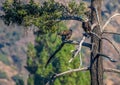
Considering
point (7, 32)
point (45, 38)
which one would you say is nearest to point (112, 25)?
point (7, 32)

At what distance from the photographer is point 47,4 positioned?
21969 mm

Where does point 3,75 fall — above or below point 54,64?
above

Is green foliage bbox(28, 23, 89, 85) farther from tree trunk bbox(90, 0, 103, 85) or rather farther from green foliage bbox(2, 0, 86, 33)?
tree trunk bbox(90, 0, 103, 85)

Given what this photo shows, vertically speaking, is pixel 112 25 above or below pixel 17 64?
above

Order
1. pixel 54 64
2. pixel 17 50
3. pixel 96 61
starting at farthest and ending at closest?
1. pixel 17 50
2. pixel 54 64
3. pixel 96 61

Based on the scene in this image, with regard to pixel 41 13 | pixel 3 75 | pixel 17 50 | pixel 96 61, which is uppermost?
pixel 17 50

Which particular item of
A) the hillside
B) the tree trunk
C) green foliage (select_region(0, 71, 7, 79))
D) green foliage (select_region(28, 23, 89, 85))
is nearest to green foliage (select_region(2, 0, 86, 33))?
the tree trunk

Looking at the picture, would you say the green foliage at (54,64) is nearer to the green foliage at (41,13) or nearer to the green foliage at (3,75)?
the green foliage at (41,13)

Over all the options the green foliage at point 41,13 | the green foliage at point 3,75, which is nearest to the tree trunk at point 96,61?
the green foliage at point 41,13

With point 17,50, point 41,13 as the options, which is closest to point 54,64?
point 41,13

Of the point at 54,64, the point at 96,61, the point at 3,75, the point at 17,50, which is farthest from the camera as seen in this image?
the point at 17,50

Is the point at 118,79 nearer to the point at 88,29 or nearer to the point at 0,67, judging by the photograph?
the point at 0,67

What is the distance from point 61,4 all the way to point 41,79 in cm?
3327

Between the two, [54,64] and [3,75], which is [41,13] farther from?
[3,75]
